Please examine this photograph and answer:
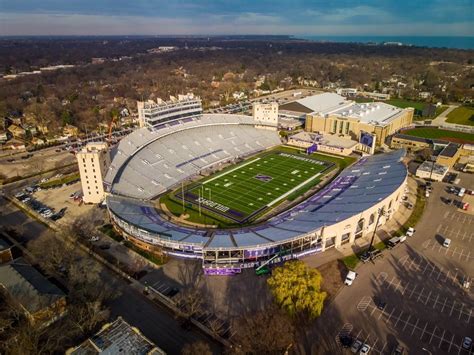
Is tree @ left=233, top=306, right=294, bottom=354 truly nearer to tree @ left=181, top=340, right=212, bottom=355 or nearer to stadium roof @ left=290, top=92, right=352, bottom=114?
tree @ left=181, top=340, right=212, bottom=355

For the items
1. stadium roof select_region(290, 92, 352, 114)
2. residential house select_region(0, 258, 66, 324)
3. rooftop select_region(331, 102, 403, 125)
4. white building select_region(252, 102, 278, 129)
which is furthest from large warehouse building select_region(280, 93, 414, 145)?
residential house select_region(0, 258, 66, 324)

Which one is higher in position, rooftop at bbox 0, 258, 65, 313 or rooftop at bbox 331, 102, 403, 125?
rooftop at bbox 331, 102, 403, 125

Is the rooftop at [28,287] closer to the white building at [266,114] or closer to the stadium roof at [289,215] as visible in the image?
the stadium roof at [289,215]

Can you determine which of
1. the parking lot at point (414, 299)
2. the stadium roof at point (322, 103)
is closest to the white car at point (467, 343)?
the parking lot at point (414, 299)

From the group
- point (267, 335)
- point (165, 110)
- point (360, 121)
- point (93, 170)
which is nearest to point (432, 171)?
point (360, 121)

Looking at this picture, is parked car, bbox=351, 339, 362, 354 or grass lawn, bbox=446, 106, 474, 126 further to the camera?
grass lawn, bbox=446, 106, 474, 126

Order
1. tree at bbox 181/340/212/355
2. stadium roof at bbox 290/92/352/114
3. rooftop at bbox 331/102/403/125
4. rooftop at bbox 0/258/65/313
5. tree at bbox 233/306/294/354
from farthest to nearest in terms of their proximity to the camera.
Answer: stadium roof at bbox 290/92/352/114 → rooftop at bbox 331/102/403/125 → rooftop at bbox 0/258/65/313 → tree at bbox 233/306/294/354 → tree at bbox 181/340/212/355

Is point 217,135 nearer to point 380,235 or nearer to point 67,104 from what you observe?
point 380,235
